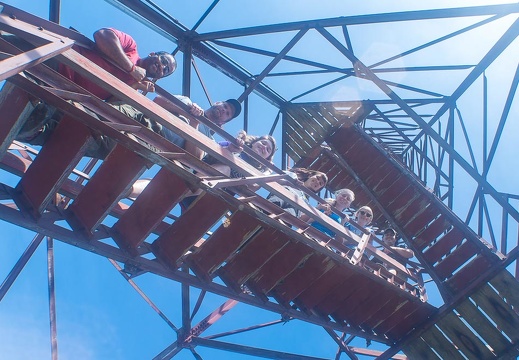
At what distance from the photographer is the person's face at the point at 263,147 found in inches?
261

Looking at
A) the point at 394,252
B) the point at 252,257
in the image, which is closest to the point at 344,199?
the point at 394,252

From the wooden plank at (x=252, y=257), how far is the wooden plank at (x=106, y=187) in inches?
80.0

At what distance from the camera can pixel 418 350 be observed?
8742mm

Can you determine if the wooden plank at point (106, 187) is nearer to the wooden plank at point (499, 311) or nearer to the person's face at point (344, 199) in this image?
the person's face at point (344, 199)

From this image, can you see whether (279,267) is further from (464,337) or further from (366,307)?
(464,337)

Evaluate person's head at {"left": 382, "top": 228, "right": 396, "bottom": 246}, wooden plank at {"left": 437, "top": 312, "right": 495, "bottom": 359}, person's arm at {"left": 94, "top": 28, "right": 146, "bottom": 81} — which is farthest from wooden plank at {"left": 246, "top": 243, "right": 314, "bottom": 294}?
person's head at {"left": 382, "top": 228, "right": 396, "bottom": 246}

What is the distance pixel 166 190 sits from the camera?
A: 4.82 meters

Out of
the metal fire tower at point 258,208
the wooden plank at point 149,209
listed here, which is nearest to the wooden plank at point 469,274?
the metal fire tower at point 258,208

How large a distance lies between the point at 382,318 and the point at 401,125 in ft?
23.2

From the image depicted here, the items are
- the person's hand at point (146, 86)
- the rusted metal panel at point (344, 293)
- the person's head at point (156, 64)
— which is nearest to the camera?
the person's hand at point (146, 86)

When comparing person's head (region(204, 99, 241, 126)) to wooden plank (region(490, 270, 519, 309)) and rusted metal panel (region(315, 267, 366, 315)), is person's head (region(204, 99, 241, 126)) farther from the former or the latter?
wooden plank (region(490, 270, 519, 309))

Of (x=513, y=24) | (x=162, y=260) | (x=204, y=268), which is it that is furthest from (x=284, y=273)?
(x=513, y=24)

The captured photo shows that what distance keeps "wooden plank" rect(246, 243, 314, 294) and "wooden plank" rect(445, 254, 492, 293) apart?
3998 mm

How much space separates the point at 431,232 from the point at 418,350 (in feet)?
7.87
